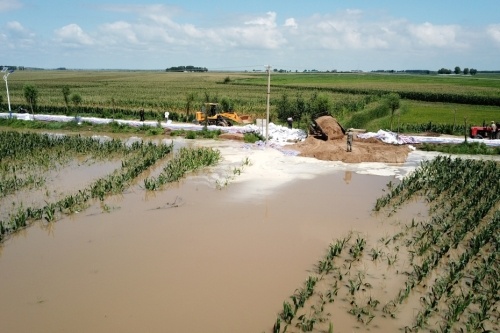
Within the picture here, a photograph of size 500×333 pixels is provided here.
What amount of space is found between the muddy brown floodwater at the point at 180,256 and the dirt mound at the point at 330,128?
20.8 ft

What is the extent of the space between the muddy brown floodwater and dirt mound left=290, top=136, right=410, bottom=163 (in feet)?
11.4

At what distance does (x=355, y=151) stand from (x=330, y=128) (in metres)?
2.43

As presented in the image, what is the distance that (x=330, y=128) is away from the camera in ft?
63.8

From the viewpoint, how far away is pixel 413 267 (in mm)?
7707

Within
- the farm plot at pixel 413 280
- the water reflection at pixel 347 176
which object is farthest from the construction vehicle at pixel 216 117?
the farm plot at pixel 413 280

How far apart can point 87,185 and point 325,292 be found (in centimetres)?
891

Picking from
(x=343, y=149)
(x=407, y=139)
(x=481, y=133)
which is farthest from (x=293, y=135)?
(x=481, y=133)

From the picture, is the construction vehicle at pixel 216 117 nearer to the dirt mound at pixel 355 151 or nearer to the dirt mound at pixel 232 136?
the dirt mound at pixel 232 136

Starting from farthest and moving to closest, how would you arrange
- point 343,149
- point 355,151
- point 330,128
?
point 330,128, point 343,149, point 355,151

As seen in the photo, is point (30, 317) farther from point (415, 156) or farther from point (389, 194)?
point (415, 156)

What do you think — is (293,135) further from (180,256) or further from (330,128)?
(180,256)

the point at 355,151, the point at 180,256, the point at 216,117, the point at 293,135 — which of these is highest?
the point at 216,117

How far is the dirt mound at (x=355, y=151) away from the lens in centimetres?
1658

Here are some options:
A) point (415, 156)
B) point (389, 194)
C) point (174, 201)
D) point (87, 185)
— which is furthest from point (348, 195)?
point (87, 185)
